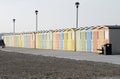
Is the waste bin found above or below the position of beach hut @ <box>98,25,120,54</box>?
below

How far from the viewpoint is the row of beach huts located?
39.0 meters

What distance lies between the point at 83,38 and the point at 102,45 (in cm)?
623

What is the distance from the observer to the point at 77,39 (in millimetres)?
46312

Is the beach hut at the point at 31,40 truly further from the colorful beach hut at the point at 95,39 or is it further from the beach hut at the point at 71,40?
the colorful beach hut at the point at 95,39

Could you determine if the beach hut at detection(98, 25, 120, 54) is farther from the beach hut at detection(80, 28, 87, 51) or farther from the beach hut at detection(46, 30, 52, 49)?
the beach hut at detection(46, 30, 52, 49)

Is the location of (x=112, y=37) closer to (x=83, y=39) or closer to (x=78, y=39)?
(x=83, y=39)

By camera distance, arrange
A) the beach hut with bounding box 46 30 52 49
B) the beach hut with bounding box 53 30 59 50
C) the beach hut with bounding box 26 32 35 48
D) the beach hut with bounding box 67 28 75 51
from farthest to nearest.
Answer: the beach hut with bounding box 26 32 35 48 → the beach hut with bounding box 46 30 52 49 → the beach hut with bounding box 53 30 59 50 → the beach hut with bounding box 67 28 75 51

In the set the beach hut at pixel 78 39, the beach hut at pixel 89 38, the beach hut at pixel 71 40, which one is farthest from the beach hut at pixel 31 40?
the beach hut at pixel 89 38

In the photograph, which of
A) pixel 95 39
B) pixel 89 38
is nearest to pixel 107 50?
pixel 95 39

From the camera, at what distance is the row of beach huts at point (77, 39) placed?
3900 cm

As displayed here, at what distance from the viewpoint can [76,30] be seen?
46719mm

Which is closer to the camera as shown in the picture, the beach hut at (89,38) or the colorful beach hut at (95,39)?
the colorful beach hut at (95,39)

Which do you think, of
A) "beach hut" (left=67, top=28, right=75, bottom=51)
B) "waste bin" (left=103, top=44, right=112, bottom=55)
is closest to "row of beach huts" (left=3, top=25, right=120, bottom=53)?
"beach hut" (left=67, top=28, right=75, bottom=51)

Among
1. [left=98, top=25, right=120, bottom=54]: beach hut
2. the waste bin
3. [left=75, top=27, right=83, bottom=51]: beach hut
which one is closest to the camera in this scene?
the waste bin
